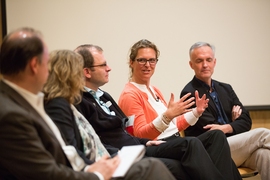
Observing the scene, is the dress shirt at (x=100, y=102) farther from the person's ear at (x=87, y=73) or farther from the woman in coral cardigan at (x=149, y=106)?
the woman in coral cardigan at (x=149, y=106)

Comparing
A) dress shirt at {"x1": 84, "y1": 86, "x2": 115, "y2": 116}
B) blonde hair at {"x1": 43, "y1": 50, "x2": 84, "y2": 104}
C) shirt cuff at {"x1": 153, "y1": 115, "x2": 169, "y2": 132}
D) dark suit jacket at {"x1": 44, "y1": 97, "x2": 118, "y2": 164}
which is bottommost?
shirt cuff at {"x1": 153, "y1": 115, "x2": 169, "y2": 132}

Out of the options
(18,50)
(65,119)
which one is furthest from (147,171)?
(18,50)

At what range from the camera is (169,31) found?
3561 mm

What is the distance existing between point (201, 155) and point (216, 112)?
789 mm

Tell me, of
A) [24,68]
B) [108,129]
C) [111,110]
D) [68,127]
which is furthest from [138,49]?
[24,68]

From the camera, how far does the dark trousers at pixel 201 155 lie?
2102 millimetres

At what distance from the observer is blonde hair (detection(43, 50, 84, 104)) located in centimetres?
169

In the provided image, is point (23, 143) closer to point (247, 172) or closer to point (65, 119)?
point (65, 119)

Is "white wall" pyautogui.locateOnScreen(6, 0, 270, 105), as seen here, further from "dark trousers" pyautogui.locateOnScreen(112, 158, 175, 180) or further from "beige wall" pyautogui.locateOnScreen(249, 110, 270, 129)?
"dark trousers" pyautogui.locateOnScreen(112, 158, 175, 180)

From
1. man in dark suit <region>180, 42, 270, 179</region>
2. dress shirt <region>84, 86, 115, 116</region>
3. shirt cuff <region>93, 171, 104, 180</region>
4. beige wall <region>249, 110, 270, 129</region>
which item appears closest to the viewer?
shirt cuff <region>93, 171, 104, 180</region>

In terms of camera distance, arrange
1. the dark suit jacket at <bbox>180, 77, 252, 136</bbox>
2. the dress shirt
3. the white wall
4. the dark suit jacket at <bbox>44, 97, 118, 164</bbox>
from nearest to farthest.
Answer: the dark suit jacket at <bbox>44, 97, 118, 164</bbox> < the dress shirt < the dark suit jacket at <bbox>180, 77, 252, 136</bbox> < the white wall

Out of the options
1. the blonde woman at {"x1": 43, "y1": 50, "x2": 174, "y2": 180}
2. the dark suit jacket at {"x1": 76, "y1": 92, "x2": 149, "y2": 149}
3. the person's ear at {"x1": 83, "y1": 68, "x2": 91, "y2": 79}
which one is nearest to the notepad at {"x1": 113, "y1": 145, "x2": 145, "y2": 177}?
the blonde woman at {"x1": 43, "y1": 50, "x2": 174, "y2": 180}

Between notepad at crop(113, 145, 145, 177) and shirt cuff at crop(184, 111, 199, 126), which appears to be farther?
shirt cuff at crop(184, 111, 199, 126)

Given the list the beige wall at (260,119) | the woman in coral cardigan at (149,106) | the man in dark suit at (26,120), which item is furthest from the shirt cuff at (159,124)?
the beige wall at (260,119)
